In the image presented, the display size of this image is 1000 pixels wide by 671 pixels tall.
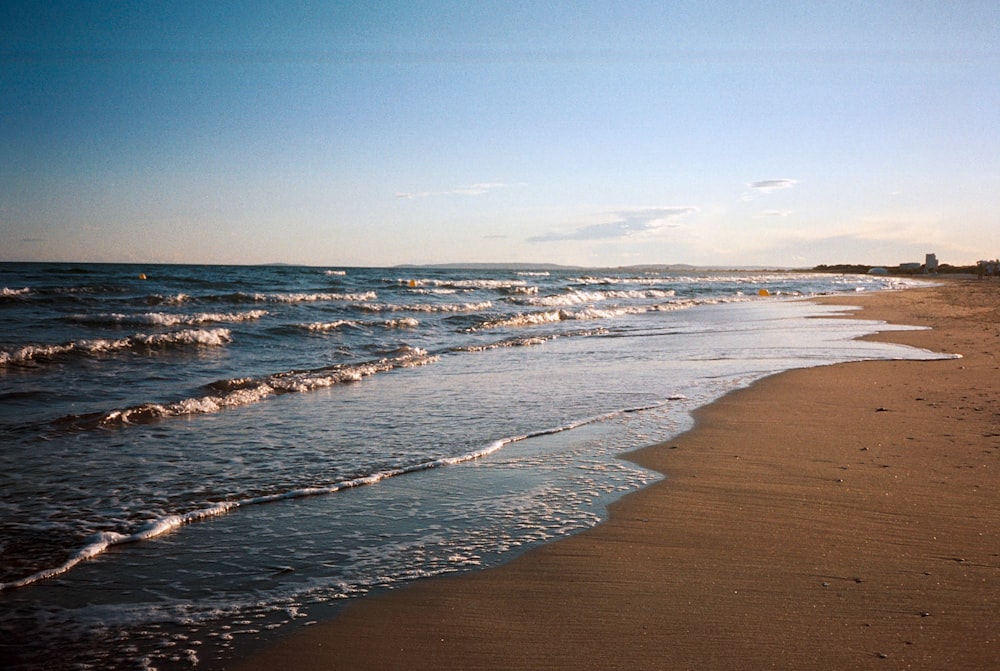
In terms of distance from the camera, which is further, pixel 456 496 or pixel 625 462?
pixel 625 462

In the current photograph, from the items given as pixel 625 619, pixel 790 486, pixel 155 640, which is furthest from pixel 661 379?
pixel 155 640

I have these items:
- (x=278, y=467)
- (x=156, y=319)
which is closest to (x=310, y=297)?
(x=156, y=319)

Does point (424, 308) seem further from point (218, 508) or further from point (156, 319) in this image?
point (218, 508)

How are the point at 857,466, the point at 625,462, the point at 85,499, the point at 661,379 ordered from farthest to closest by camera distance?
the point at 661,379, the point at 625,462, the point at 857,466, the point at 85,499

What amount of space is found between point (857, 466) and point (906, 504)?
89cm

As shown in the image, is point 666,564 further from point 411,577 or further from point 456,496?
point 456,496

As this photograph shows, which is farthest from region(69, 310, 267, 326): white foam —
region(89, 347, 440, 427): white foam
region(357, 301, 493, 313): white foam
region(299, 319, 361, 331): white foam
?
region(89, 347, 440, 427): white foam

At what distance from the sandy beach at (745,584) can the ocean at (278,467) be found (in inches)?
11.2

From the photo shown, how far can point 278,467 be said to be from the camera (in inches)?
212

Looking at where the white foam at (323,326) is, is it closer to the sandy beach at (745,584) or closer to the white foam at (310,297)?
the white foam at (310,297)

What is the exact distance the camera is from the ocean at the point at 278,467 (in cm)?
315

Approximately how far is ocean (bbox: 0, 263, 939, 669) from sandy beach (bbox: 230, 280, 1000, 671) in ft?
0.94

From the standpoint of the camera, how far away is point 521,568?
348cm

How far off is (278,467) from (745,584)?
351 cm
